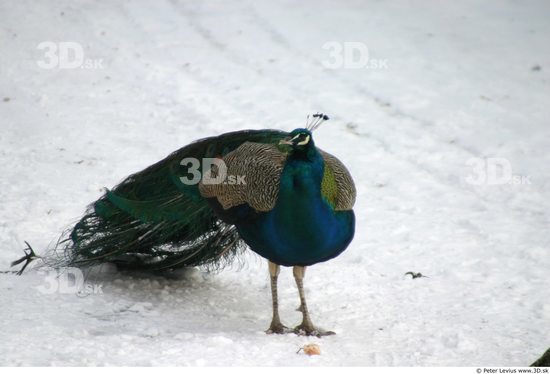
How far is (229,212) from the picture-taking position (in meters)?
4.93

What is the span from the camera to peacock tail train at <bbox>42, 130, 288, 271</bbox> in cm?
535

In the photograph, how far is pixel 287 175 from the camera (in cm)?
455

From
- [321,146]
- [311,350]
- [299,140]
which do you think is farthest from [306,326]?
[321,146]

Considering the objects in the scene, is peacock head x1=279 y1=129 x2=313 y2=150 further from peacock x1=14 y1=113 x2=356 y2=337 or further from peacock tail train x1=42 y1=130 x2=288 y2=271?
peacock tail train x1=42 y1=130 x2=288 y2=271

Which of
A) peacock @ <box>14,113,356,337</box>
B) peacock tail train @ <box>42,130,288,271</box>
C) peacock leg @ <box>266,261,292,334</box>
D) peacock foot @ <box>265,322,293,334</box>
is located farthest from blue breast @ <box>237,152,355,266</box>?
peacock tail train @ <box>42,130,288,271</box>

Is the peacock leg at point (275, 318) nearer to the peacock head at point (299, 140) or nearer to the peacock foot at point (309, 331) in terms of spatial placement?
the peacock foot at point (309, 331)

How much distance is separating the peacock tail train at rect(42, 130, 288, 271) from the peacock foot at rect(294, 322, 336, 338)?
79cm

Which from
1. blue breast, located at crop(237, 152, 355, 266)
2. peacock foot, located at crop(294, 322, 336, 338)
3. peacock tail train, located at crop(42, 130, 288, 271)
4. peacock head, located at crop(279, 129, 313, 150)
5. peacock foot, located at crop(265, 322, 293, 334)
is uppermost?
peacock head, located at crop(279, 129, 313, 150)

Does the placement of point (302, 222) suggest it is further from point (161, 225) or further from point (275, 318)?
point (161, 225)

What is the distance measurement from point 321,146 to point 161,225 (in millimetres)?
3512

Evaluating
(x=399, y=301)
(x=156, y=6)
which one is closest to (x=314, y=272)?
(x=399, y=301)

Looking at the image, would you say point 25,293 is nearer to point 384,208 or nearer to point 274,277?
point 274,277

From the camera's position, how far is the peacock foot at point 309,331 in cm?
505

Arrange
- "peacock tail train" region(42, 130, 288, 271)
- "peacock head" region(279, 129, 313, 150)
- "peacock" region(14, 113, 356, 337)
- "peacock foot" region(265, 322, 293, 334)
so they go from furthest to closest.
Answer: "peacock tail train" region(42, 130, 288, 271) → "peacock foot" region(265, 322, 293, 334) → "peacock" region(14, 113, 356, 337) → "peacock head" region(279, 129, 313, 150)
